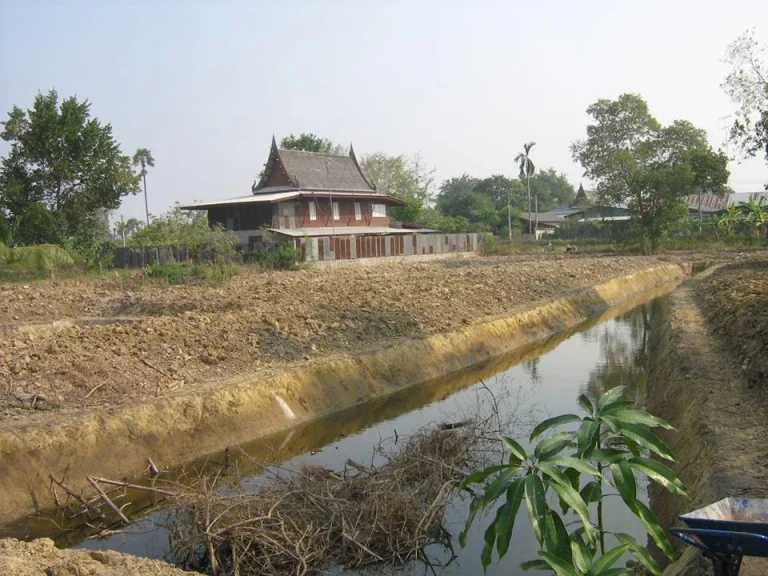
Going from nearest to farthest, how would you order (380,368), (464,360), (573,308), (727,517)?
(727,517), (380,368), (464,360), (573,308)

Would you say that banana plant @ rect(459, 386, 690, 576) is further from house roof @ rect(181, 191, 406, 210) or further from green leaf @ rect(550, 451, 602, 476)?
house roof @ rect(181, 191, 406, 210)

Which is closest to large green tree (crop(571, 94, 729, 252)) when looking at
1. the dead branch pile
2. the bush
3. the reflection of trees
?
the reflection of trees

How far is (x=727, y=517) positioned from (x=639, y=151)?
150 feet

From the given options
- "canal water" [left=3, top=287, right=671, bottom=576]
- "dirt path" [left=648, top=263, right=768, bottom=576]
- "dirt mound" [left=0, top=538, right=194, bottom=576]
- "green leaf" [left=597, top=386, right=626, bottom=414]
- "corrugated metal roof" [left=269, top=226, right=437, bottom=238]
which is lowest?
"canal water" [left=3, top=287, right=671, bottom=576]

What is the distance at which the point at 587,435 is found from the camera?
4863 millimetres

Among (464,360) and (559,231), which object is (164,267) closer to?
(464,360)

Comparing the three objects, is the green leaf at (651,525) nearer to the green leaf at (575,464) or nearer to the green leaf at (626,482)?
the green leaf at (626,482)

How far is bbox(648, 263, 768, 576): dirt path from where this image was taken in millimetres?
7129

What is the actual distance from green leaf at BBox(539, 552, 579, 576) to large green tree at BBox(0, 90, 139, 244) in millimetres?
38398

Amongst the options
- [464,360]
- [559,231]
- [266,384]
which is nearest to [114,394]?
[266,384]

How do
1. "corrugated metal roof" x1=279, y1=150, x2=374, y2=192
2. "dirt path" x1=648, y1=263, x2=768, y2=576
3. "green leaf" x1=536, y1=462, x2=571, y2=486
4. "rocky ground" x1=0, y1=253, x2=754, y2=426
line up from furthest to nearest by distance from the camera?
"corrugated metal roof" x1=279, y1=150, x2=374, y2=192 < "rocky ground" x1=0, y1=253, x2=754, y2=426 < "dirt path" x1=648, y1=263, x2=768, y2=576 < "green leaf" x1=536, y1=462, x2=571, y2=486

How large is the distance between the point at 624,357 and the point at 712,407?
34.1 feet

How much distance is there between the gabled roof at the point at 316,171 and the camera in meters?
46.3

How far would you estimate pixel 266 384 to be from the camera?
13820 mm
